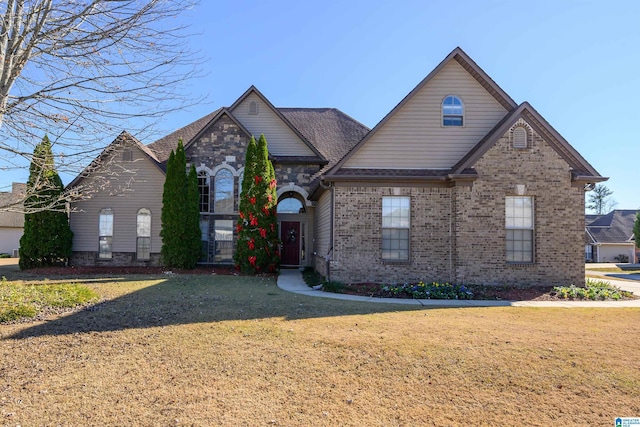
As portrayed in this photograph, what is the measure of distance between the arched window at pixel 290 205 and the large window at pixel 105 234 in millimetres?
7740

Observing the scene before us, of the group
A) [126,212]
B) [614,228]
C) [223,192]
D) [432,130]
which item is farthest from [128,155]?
[614,228]

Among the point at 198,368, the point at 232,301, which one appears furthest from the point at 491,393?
the point at 232,301

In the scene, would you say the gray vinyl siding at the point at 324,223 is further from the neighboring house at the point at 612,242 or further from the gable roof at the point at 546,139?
the neighboring house at the point at 612,242

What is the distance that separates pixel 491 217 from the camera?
40.9ft

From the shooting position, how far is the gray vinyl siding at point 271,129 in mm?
19156

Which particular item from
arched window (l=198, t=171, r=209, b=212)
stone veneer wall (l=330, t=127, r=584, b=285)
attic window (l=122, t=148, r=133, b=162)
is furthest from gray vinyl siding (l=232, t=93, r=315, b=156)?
stone veneer wall (l=330, t=127, r=584, b=285)

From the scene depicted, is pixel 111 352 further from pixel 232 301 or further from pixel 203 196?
pixel 203 196

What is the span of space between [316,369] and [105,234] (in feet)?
55.5

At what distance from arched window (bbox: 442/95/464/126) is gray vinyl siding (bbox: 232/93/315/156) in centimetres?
723

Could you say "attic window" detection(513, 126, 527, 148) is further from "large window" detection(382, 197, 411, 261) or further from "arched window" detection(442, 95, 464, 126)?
"large window" detection(382, 197, 411, 261)

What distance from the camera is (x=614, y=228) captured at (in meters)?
47.9

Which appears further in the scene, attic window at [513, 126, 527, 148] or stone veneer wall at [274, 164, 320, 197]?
stone veneer wall at [274, 164, 320, 197]

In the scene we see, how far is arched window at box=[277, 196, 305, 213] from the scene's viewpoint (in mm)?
19359

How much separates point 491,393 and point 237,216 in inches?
596
